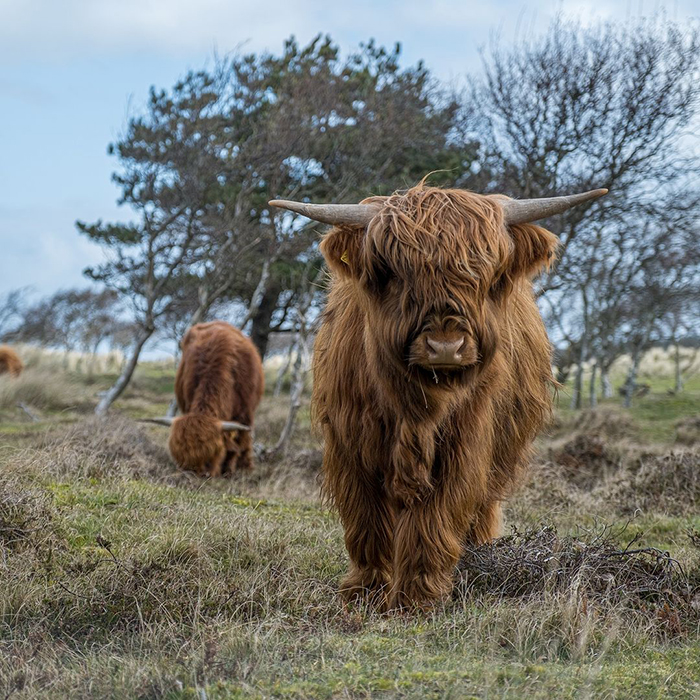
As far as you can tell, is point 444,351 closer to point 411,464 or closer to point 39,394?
point 411,464

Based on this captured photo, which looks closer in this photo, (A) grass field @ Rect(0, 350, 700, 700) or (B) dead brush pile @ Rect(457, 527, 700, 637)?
(A) grass field @ Rect(0, 350, 700, 700)

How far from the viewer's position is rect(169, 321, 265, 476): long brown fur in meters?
9.21

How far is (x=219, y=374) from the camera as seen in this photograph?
1027 centimetres

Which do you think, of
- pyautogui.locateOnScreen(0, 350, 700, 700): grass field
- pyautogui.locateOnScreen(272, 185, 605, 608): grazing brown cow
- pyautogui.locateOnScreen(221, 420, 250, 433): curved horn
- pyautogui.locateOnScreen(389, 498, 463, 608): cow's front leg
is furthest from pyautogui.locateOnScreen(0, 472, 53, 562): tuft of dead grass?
pyautogui.locateOnScreen(221, 420, 250, 433): curved horn

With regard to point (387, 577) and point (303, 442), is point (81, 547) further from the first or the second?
point (303, 442)

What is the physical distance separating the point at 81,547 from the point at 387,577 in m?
1.68

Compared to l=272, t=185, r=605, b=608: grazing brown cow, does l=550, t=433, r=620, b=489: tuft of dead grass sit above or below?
below

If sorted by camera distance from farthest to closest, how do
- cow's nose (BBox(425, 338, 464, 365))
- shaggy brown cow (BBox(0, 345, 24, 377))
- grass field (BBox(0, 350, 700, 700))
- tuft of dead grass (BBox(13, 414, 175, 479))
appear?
shaggy brown cow (BBox(0, 345, 24, 377))
tuft of dead grass (BBox(13, 414, 175, 479))
cow's nose (BBox(425, 338, 464, 365))
grass field (BBox(0, 350, 700, 700))

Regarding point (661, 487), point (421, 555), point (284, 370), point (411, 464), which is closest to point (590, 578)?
point (421, 555)

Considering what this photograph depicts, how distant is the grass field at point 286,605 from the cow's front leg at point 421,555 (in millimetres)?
121

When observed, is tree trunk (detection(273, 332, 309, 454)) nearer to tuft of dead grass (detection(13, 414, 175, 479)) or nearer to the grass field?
tuft of dead grass (detection(13, 414, 175, 479))

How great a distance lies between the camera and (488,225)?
11.5 ft

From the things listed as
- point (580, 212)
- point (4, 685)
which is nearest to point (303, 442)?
point (580, 212)

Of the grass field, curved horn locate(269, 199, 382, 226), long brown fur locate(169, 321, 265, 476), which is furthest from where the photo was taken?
Result: long brown fur locate(169, 321, 265, 476)
